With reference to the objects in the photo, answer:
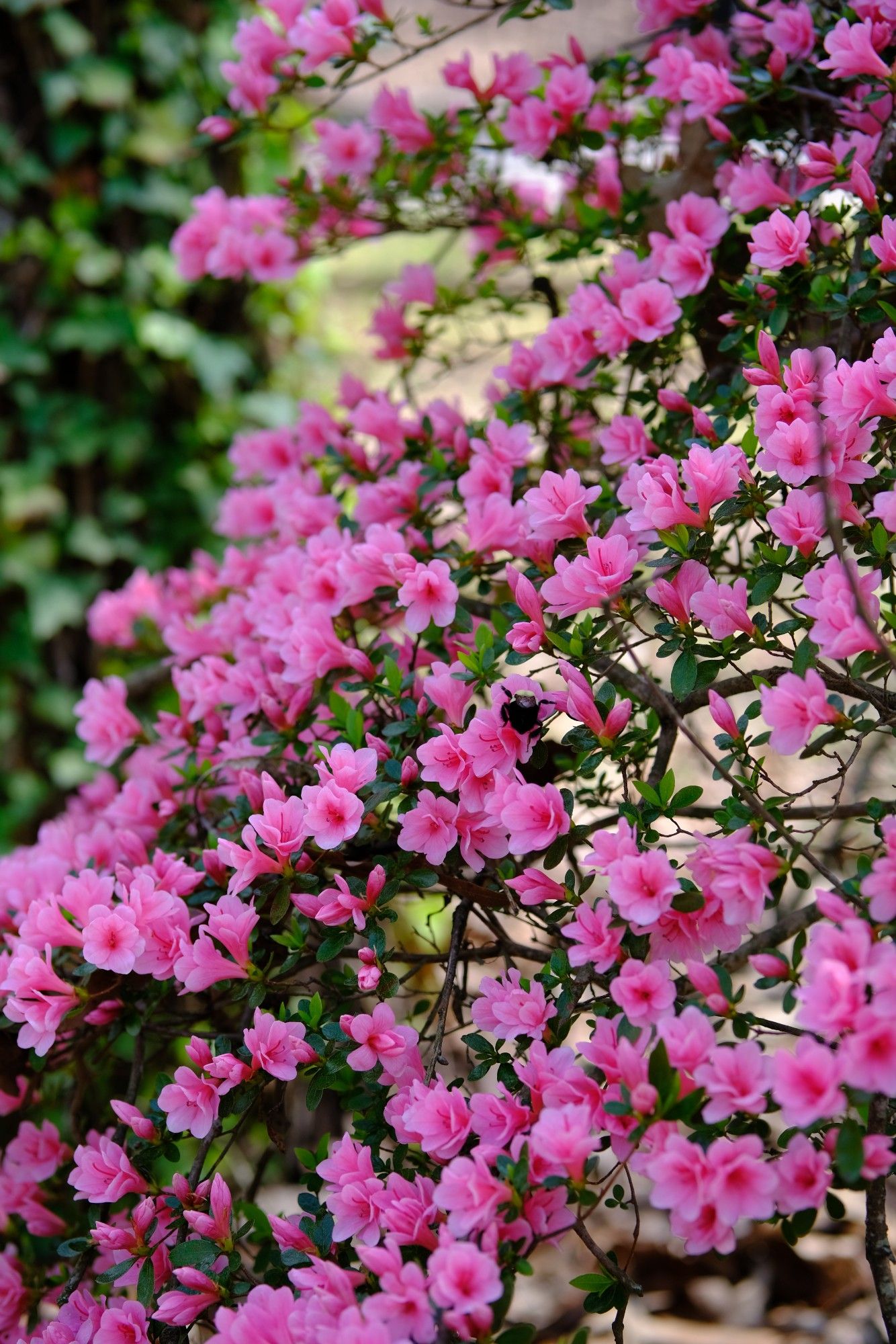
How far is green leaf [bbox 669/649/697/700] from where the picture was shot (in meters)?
1.05

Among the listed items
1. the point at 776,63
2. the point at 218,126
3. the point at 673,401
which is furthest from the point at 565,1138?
the point at 218,126

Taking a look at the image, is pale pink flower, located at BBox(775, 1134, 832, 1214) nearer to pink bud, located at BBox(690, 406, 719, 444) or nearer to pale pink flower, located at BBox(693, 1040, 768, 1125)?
pale pink flower, located at BBox(693, 1040, 768, 1125)

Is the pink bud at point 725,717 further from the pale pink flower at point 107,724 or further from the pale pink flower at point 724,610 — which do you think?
the pale pink flower at point 107,724

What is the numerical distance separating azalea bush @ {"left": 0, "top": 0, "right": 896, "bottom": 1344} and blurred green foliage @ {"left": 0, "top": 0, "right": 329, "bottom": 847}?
1.24 meters

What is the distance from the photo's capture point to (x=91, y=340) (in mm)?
2828

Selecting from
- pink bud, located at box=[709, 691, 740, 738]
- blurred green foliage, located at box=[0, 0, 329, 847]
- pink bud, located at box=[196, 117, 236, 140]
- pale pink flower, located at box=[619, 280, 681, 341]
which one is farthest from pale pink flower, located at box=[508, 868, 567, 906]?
blurred green foliage, located at box=[0, 0, 329, 847]

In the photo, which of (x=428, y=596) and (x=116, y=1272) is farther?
(x=428, y=596)

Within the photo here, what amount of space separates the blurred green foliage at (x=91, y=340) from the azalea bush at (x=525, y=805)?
1245 mm

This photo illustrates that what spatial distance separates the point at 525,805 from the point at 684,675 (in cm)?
20

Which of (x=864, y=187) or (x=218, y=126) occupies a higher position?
(x=218, y=126)

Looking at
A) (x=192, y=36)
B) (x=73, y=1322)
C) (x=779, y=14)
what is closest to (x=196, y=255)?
(x=779, y=14)

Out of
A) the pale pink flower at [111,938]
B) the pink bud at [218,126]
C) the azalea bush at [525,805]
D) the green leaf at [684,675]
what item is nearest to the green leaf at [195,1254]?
the azalea bush at [525,805]

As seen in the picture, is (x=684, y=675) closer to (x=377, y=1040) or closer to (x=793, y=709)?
(x=793, y=709)

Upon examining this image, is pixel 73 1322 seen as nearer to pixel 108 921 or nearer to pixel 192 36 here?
pixel 108 921
